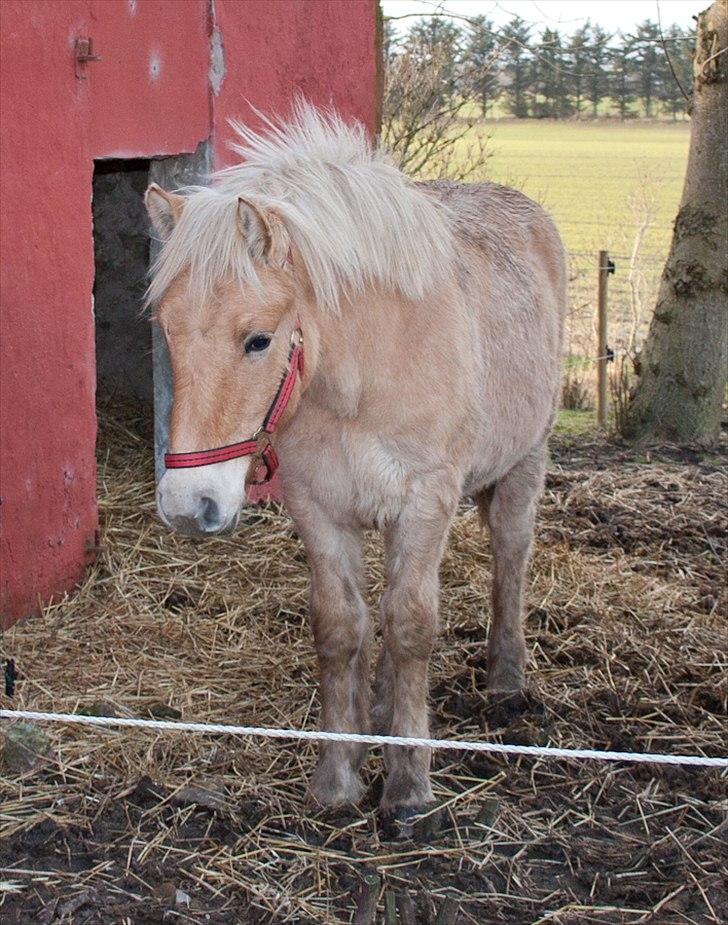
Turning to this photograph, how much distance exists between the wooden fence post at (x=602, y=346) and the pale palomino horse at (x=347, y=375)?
17.4 ft

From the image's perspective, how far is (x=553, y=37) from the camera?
9.45 metres

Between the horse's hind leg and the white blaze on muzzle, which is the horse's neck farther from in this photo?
the horse's hind leg

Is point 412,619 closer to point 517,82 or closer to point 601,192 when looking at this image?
point 517,82

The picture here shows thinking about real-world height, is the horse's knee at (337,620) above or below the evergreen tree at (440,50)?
below

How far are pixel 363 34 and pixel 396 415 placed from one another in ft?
12.1

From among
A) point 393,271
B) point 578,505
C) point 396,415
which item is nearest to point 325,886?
point 396,415

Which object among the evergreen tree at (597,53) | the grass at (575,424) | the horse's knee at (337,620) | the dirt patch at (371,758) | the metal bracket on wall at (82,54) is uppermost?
the evergreen tree at (597,53)

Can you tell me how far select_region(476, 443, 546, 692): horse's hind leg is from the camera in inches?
175

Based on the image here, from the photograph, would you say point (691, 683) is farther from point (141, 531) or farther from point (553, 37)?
point (553, 37)

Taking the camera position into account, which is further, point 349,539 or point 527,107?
point 527,107

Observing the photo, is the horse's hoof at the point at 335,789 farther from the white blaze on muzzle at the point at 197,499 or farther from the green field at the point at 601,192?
the green field at the point at 601,192

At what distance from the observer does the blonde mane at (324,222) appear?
2.96 m

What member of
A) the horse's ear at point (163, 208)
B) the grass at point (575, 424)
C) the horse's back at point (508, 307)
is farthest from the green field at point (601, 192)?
the horse's ear at point (163, 208)

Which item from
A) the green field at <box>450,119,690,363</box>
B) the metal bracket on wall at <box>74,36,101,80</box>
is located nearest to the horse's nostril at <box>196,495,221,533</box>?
the metal bracket on wall at <box>74,36,101,80</box>
